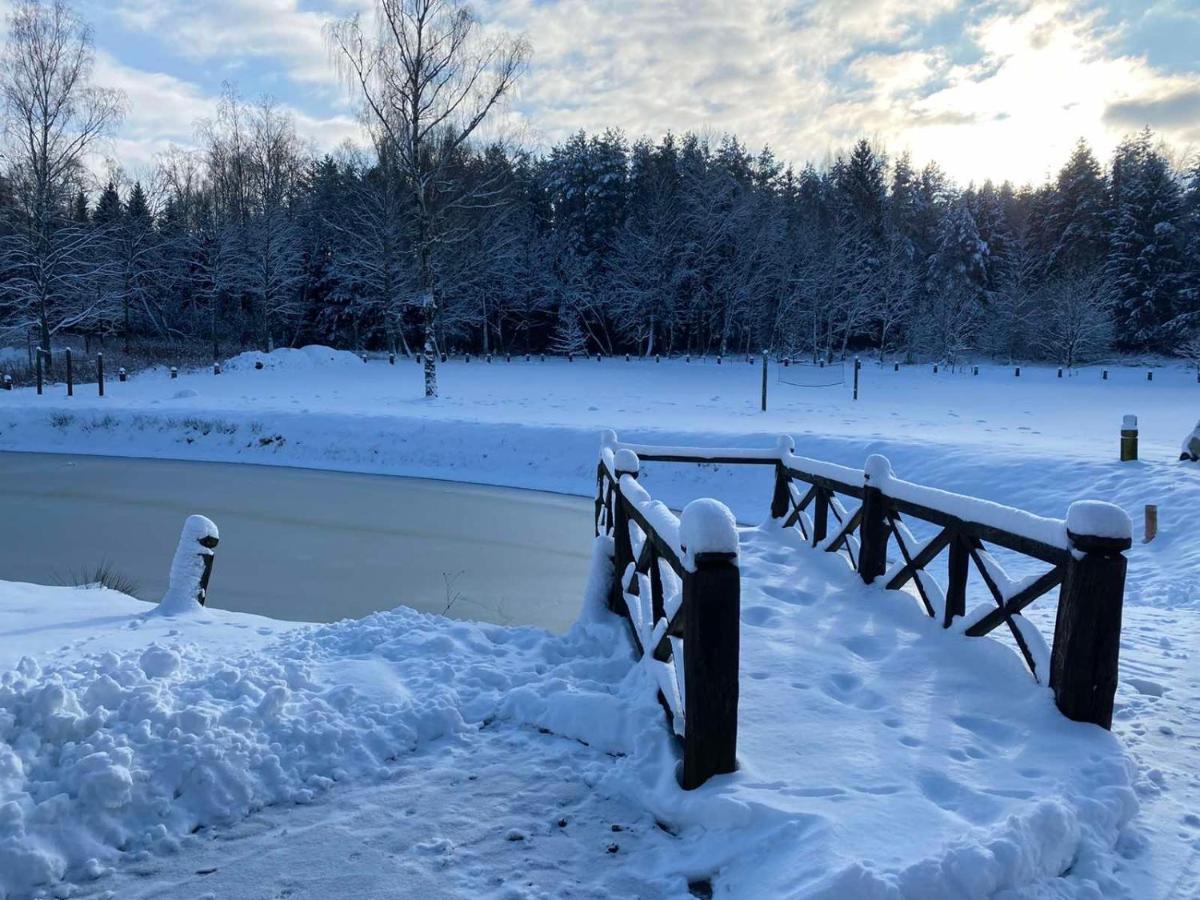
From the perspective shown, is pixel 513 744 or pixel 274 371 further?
pixel 274 371

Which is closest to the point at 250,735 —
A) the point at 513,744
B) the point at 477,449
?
the point at 513,744

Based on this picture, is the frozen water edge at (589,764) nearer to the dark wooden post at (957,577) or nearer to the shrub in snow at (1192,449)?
the dark wooden post at (957,577)

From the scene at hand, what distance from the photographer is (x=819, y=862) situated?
2.59 metres

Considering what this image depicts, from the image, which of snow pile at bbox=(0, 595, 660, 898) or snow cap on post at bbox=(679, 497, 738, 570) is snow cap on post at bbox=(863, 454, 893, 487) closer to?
snow pile at bbox=(0, 595, 660, 898)

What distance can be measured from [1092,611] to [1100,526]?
42 cm

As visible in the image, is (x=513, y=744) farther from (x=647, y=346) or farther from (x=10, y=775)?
(x=647, y=346)

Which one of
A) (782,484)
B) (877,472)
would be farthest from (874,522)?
(782,484)

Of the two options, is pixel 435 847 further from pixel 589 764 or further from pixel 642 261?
pixel 642 261

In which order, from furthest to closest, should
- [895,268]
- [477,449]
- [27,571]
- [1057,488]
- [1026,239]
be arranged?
[1026,239], [895,268], [477,449], [1057,488], [27,571]

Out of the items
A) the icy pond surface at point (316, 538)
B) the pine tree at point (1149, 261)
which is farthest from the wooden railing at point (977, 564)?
the pine tree at point (1149, 261)

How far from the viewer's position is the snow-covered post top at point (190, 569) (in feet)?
21.1

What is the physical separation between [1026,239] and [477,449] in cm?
5157

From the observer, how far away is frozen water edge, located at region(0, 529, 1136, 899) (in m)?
2.82

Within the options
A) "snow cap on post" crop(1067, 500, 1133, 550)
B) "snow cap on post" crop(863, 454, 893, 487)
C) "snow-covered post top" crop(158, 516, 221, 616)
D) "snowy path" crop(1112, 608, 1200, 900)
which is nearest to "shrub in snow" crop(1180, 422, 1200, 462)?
"snowy path" crop(1112, 608, 1200, 900)
